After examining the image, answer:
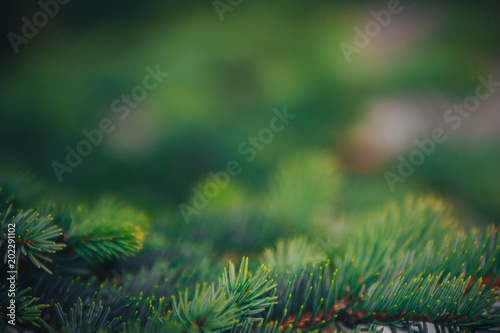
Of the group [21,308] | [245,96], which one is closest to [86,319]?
[21,308]

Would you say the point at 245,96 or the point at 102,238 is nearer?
the point at 102,238

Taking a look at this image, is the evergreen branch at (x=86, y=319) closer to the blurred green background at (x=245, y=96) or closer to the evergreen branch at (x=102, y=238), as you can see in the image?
the evergreen branch at (x=102, y=238)

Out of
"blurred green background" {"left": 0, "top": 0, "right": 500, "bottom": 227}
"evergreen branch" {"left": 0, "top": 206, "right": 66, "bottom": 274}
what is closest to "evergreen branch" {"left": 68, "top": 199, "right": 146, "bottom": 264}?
"evergreen branch" {"left": 0, "top": 206, "right": 66, "bottom": 274}

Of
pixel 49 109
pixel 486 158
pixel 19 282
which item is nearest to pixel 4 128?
pixel 49 109

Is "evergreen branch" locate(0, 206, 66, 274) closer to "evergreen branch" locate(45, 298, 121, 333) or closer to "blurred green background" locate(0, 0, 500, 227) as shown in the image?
"evergreen branch" locate(45, 298, 121, 333)

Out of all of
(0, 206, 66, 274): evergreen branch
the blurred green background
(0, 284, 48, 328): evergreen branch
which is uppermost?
the blurred green background

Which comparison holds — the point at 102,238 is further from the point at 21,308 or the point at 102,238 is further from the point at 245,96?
the point at 245,96

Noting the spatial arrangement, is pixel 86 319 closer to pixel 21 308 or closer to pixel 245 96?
pixel 21 308

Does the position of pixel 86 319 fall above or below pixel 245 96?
below
